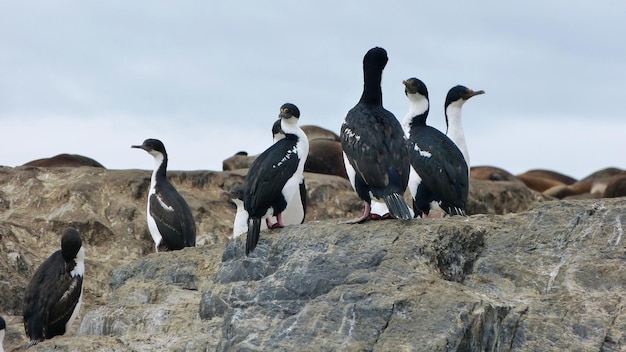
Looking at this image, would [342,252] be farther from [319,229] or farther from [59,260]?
[59,260]

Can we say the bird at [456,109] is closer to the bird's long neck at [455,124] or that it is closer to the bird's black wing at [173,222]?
the bird's long neck at [455,124]

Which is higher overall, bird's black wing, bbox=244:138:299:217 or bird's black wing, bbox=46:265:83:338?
bird's black wing, bbox=244:138:299:217

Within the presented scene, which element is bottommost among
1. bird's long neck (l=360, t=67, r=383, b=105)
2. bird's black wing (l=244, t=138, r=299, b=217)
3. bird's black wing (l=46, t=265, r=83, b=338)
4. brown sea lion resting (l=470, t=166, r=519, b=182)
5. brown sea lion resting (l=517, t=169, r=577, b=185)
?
bird's black wing (l=46, t=265, r=83, b=338)

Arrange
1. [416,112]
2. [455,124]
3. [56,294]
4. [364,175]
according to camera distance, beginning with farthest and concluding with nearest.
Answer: [455,124], [416,112], [56,294], [364,175]

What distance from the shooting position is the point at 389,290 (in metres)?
9.20

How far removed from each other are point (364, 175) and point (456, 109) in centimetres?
416

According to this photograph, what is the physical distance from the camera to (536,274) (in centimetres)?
997

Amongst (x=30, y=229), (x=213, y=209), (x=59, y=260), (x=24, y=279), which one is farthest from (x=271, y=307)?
(x=213, y=209)

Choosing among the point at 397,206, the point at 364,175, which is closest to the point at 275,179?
the point at 364,175

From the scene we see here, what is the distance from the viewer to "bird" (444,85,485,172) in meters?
14.0

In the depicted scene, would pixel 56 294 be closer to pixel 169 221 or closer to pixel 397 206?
pixel 169 221

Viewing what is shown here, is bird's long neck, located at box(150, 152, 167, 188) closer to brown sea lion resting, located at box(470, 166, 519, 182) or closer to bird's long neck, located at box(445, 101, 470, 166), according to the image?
bird's long neck, located at box(445, 101, 470, 166)

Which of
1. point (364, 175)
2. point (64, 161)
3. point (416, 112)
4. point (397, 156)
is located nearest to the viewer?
point (364, 175)

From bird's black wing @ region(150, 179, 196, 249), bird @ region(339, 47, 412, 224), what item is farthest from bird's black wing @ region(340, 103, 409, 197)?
bird's black wing @ region(150, 179, 196, 249)
